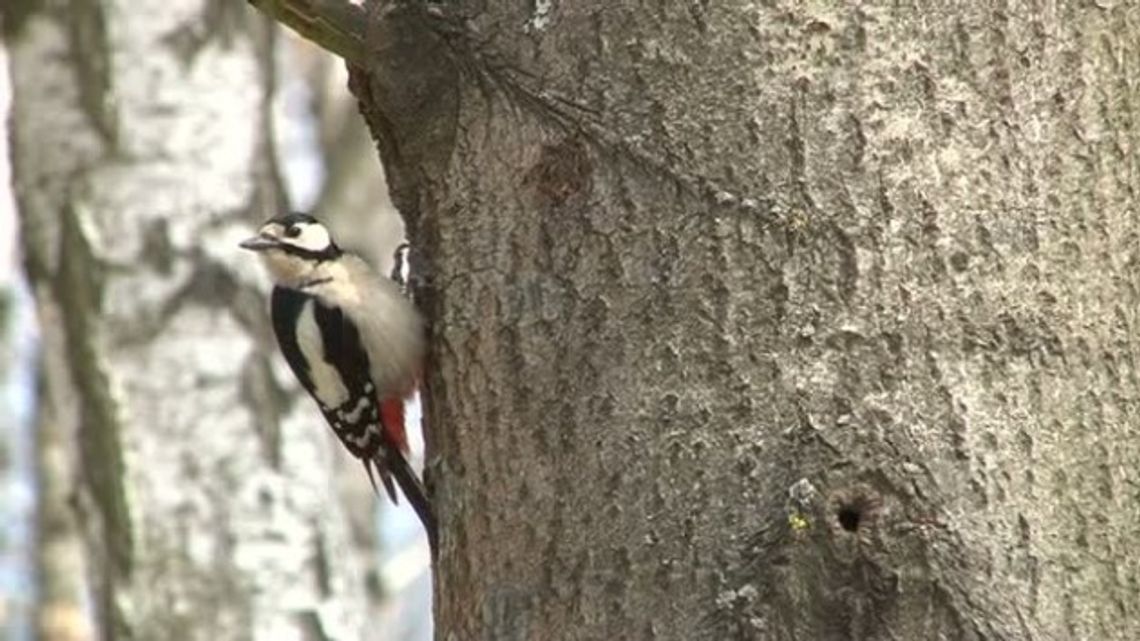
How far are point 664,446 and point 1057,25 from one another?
804 millimetres

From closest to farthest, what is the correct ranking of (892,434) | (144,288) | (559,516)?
(892,434) < (559,516) < (144,288)

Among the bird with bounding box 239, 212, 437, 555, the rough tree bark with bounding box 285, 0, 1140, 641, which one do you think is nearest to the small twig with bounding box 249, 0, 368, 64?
the rough tree bark with bounding box 285, 0, 1140, 641

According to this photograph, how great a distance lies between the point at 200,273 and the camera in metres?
6.07

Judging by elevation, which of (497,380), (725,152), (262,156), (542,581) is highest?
(262,156)

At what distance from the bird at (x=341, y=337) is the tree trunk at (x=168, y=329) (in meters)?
0.76

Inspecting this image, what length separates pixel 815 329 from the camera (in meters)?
3.01

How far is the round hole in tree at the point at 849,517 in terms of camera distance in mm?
2879

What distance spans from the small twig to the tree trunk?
2.51 meters

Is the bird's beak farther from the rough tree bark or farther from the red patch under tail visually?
the rough tree bark

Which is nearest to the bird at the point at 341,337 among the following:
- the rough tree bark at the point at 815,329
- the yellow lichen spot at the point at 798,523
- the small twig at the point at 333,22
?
the small twig at the point at 333,22

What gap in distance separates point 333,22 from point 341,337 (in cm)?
162

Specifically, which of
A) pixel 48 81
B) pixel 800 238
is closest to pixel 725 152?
pixel 800 238

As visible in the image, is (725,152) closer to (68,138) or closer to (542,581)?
(542,581)

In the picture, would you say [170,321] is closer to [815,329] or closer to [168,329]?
[168,329]
